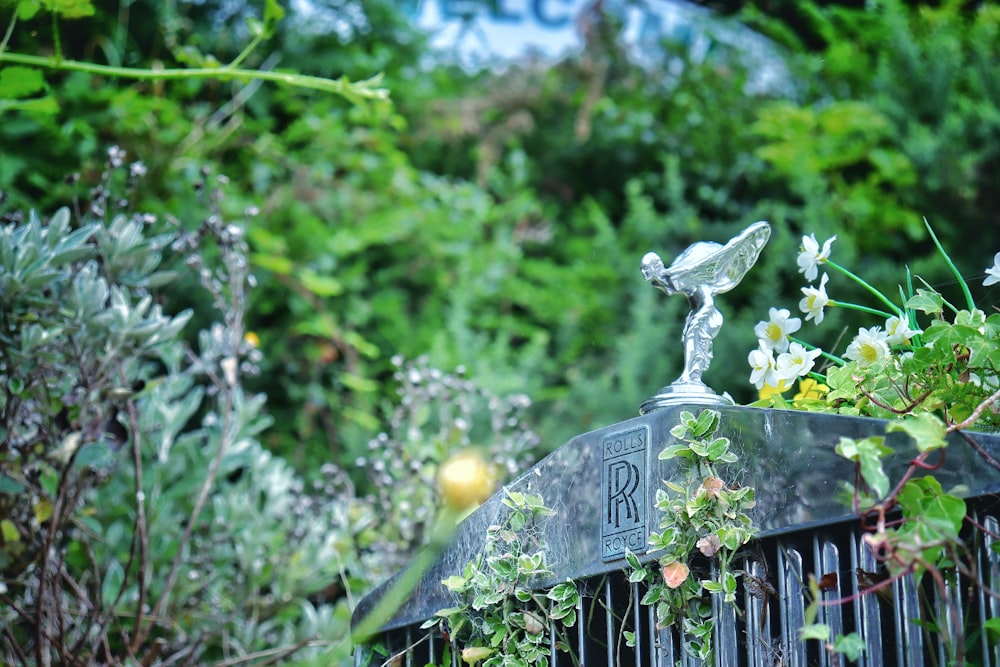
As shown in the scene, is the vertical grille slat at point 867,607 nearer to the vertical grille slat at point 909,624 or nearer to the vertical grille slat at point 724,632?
the vertical grille slat at point 909,624

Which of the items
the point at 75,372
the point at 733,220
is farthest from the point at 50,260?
the point at 733,220

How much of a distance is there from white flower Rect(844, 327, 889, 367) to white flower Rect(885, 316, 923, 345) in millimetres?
11

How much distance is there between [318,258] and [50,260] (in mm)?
2268

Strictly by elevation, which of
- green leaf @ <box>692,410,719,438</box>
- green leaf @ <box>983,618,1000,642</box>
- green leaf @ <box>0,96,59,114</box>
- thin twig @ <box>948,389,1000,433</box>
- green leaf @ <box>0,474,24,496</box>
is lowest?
green leaf @ <box>983,618,1000,642</box>

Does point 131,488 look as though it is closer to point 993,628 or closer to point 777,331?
point 777,331

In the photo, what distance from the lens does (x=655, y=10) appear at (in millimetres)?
5539

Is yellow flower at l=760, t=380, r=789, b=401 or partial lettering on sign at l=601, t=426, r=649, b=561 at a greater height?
yellow flower at l=760, t=380, r=789, b=401

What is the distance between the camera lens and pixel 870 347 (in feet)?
4.42

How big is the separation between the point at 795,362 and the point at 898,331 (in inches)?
5.5

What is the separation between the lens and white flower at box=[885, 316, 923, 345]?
131 cm

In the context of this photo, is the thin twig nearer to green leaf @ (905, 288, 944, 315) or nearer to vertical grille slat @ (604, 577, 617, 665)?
green leaf @ (905, 288, 944, 315)

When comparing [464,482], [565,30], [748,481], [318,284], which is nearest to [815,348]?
[748,481]

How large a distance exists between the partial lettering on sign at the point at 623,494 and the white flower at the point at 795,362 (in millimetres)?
219

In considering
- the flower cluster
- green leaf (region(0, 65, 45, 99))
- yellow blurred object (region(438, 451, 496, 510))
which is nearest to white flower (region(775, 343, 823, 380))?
the flower cluster
